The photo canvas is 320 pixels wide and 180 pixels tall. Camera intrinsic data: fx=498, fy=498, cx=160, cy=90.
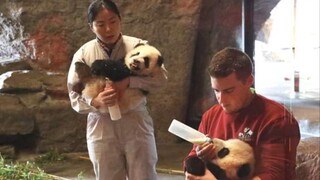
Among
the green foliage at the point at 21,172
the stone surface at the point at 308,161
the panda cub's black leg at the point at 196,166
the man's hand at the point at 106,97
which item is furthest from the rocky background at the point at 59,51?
the panda cub's black leg at the point at 196,166

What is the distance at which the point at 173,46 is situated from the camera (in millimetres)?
2934

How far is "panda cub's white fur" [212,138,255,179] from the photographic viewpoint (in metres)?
1.15

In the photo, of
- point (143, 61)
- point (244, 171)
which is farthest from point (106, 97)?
point (244, 171)

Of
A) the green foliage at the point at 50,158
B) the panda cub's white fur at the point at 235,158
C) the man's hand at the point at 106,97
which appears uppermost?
the man's hand at the point at 106,97

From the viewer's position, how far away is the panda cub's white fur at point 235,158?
1150mm

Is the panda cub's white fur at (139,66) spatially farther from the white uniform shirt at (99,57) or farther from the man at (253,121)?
the man at (253,121)

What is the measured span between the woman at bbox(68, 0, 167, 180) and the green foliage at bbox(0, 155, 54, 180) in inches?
34.5

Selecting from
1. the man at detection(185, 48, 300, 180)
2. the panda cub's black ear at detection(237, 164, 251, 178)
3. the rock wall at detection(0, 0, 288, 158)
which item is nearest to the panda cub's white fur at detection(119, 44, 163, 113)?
the man at detection(185, 48, 300, 180)

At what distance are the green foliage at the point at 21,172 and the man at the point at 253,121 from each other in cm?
149

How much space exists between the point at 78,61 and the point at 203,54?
1122mm

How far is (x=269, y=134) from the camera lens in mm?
1138

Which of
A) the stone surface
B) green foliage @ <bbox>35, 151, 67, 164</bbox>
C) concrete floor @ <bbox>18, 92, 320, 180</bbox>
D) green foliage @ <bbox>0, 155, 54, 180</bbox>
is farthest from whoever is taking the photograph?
green foliage @ <bbox>35, 151, 67, 164</bbox>

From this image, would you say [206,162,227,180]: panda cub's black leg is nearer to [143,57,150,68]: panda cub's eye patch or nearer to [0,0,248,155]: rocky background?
[143,57,150,68]: panda cub's eye patch

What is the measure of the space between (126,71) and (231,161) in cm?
57
